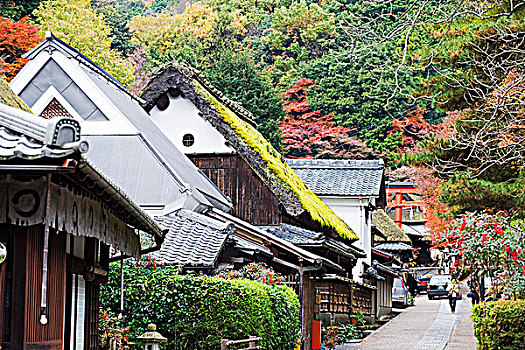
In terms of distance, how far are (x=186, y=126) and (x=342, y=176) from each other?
11.0 meters

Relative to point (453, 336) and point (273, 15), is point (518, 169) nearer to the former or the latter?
point (453, 336)

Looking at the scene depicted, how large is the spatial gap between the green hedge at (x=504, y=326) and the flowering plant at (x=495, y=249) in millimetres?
912

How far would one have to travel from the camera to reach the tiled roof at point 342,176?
2895 cm

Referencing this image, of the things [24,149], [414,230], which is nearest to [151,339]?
[24,149]

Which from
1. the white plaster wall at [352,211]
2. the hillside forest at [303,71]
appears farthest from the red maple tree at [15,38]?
the white plaster wall at [352,211]

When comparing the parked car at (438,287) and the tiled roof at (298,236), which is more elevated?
the tiled roof at (298,236)

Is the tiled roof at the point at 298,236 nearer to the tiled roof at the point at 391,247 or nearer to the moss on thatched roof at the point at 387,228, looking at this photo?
the moss on thatched roof at the point at 387,228

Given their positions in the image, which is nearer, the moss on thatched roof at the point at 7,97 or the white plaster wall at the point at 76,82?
the moss on thatched roof at the point at 7,97

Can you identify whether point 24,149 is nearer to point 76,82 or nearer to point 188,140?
point 76,82

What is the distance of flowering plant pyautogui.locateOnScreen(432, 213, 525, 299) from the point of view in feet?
53.1

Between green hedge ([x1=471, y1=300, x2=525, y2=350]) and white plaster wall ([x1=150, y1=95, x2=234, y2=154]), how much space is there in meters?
8.86

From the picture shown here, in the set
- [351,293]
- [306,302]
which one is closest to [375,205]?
[351,293]

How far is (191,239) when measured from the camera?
47.3 feet

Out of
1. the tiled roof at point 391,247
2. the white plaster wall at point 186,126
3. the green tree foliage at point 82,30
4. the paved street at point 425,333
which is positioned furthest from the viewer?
the tiled roof at point 391,247
